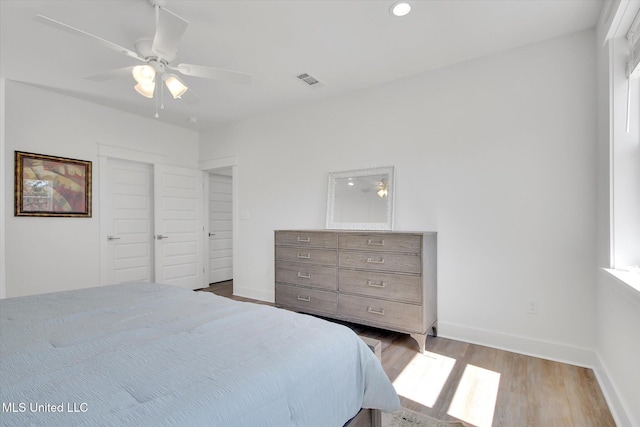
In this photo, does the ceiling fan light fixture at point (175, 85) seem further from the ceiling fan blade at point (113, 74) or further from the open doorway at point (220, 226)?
the open doorway at point (220, 226)

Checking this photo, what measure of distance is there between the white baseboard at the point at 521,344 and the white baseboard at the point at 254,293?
219 centimetres

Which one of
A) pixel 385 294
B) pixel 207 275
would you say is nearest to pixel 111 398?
pixel 385 294

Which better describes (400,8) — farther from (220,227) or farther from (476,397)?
(220,227)

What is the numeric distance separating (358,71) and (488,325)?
2620mm

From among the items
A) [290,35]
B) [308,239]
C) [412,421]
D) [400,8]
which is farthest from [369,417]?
[290,35]

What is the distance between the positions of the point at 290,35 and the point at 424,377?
272cm

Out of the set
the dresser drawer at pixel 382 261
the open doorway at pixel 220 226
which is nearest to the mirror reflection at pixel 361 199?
the dresser drawer at pixel 382 261

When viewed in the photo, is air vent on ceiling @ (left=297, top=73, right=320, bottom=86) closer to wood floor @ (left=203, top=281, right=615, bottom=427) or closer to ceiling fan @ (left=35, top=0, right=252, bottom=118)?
ceiling fan @ (left=35, top=0, right=252, bottom=118)

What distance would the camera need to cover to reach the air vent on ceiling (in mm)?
3101

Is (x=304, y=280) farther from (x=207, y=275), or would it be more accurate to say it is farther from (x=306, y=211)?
(x=207, y=275)

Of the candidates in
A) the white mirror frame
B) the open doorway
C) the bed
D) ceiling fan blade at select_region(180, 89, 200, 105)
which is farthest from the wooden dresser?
the open doorway

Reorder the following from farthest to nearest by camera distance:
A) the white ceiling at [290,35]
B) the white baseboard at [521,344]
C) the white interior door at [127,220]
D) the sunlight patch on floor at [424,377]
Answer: the white interior door at [127,220] < the white baseboard at [521,344] < the white ceiling at [290,35] < the sunlight patch on floor at [424,377]

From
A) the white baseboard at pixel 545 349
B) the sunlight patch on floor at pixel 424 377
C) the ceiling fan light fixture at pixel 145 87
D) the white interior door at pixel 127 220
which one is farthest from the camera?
the white interior door at pixel 127 220

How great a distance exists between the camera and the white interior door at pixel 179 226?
4.43 metres
